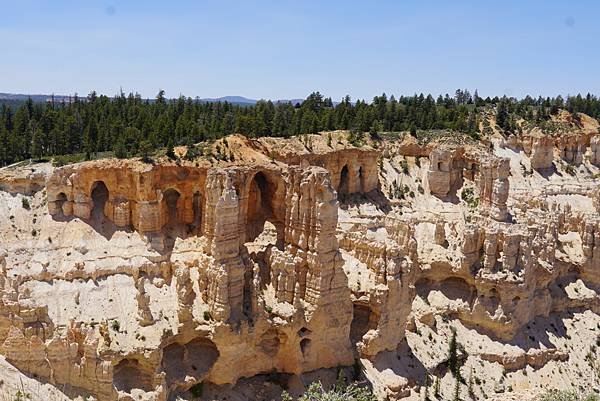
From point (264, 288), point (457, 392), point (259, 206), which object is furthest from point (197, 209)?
point (457, 392)

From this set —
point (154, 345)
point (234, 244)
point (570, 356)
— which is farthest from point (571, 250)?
point (154, 345)

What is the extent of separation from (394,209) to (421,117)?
1216 inches

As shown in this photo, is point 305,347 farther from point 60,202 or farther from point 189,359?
point 60,202

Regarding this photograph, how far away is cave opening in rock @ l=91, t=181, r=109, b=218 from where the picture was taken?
167 feet

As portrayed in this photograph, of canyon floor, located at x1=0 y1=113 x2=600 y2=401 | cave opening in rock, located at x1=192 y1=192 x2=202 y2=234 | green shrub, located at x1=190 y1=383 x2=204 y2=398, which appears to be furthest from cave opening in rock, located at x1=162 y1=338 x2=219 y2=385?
cave opening in rock, located at x1=192 y1=192 x2=202 y2=234

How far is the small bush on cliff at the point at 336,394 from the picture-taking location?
34.5m

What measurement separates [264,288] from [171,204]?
1467cm

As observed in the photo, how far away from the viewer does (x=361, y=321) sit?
47.2 m

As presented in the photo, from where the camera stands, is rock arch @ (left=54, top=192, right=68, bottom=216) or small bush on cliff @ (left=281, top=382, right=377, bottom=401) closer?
small bush on cliff @ (left=281, top=382, right=377, bottom=401)

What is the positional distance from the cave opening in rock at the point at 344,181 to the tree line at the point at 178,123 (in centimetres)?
953

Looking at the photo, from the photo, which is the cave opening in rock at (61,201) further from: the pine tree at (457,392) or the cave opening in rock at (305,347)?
the pine tree at (457,392)

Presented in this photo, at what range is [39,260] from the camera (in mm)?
45375

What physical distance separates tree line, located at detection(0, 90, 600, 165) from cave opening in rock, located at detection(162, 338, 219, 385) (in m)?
20.4

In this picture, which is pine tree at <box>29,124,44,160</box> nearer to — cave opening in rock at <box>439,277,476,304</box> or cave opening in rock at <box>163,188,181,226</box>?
cave opening in rock at <box>163,188,181,226</box>
